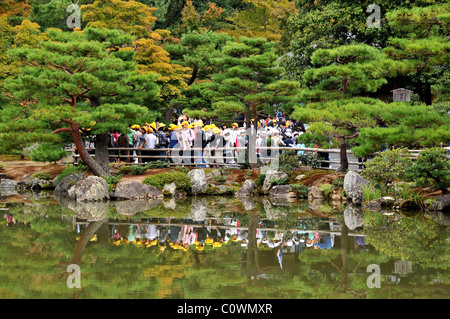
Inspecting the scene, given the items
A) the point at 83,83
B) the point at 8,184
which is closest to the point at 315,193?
the point at 83,83

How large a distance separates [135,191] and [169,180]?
3.85ft

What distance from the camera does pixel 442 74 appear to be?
69.8 ft

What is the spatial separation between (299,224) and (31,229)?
5.55m

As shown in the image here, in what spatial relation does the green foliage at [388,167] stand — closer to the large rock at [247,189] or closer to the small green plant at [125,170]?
the large rock at [247,189]

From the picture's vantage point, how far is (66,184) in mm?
19625

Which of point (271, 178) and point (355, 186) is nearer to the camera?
point (355, 186)

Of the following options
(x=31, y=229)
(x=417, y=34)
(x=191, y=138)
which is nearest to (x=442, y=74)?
(x=417, y=34)

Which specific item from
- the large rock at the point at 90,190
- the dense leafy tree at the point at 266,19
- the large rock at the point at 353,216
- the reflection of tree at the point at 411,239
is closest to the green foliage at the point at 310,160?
the large rock at the point at 353,216

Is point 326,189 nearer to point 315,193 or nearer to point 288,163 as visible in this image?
point 315,193

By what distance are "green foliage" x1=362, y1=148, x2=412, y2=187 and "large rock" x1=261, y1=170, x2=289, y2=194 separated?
10.5ft

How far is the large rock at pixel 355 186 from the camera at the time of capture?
Answer: 54.4ft

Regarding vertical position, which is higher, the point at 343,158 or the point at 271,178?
the point at 343,158

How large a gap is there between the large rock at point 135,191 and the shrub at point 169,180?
0.20 meters

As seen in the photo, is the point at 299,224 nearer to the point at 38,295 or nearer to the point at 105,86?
the point at 38,295
